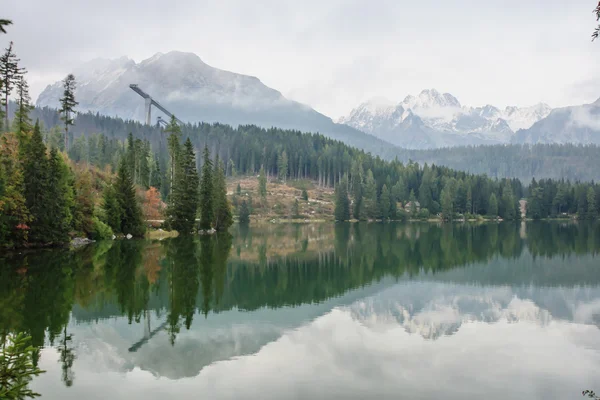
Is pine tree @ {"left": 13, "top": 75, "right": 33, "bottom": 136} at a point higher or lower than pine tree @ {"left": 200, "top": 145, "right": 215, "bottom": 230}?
higher

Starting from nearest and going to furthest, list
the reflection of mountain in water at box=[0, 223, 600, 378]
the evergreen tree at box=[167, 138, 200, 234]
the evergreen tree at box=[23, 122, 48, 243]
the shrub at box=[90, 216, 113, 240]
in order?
the reflection of mountain in water at box=[0, 223, 600, 378], the evergreen tree at box=[23, 122, 48, 243], the shrub at box=[90, 216, 113, 240], the evergreen tree at box=[167, 138, 200, 234]

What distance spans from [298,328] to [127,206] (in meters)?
57.1

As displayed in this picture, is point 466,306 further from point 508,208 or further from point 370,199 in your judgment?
point 508,208

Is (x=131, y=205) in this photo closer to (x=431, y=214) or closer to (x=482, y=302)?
(x=482, y=302)

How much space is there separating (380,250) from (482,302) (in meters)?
33.7

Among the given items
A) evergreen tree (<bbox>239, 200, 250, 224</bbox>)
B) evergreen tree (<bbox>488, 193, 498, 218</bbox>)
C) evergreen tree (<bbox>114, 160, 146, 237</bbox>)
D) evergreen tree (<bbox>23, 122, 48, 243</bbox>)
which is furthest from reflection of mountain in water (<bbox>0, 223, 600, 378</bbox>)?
evergreen tree (<bbox>488, 193, 498, 218</bbox>)

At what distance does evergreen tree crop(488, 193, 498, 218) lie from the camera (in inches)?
7633

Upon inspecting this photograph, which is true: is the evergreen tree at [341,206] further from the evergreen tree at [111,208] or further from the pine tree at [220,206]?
the evergreen tree at [111,208]

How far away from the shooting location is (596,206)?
193625 mm

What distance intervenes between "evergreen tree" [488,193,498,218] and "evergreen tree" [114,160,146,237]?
151 meters

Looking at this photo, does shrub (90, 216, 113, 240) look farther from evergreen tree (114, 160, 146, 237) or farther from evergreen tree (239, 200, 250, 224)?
evergreen tree (239, 200, 250, 224)

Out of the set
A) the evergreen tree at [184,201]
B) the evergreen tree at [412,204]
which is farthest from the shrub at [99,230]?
the evergreen tree at [412,204]

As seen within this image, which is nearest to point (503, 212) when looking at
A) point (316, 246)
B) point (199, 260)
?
point (316, 246)

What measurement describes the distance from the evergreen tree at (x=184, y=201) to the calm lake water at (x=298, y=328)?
36617 mm
